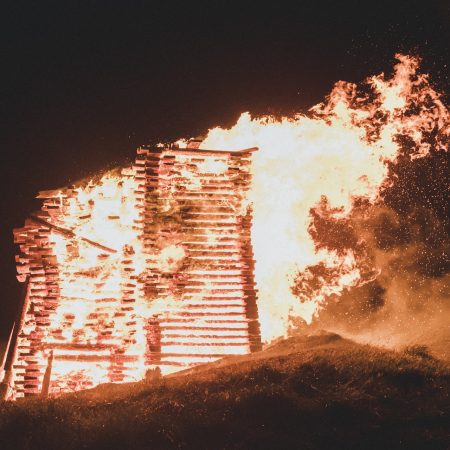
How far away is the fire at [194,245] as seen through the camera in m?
10.3

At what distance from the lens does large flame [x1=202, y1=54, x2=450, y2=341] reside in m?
11.9

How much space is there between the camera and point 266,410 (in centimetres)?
668

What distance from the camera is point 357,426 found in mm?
6297

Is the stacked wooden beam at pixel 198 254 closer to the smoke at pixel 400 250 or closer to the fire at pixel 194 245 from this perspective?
the fire at pixel 194 245

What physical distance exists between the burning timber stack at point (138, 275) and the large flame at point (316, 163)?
0.77 metres

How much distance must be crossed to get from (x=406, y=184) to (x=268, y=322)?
9.04 meters

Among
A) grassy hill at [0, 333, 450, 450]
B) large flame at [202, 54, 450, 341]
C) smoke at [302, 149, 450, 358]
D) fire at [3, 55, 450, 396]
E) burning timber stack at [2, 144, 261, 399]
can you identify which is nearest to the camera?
grassy hill at [0, 333, 450, 450]

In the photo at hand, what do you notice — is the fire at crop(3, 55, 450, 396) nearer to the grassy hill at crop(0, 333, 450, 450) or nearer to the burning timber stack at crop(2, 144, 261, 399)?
the burning timber stack at crop(2, 144, 261, 399)

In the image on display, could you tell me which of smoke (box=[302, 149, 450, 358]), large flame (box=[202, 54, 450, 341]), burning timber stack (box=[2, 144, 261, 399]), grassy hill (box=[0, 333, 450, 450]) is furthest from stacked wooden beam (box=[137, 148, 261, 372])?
smoke (box=[302, 149, 450, 358])

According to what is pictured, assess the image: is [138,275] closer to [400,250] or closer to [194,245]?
[194,245]

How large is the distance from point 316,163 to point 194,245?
14.3ft

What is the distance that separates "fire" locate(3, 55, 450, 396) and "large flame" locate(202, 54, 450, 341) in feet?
0.12

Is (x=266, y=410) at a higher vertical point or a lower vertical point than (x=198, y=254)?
lower

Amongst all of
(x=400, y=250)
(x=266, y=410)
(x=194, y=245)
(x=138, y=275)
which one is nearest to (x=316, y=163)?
(x=194, y=245)
